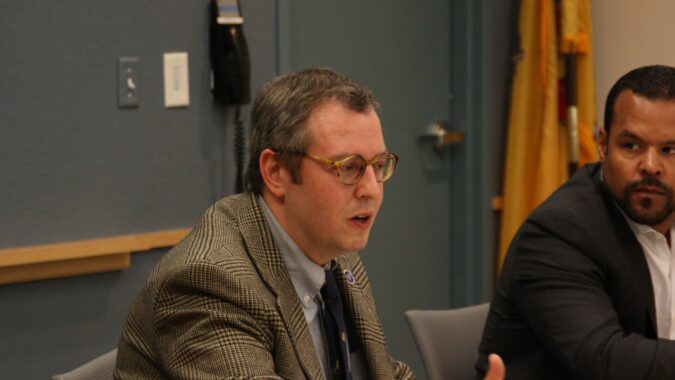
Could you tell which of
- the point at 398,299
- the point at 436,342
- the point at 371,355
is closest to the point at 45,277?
the point at 436,342

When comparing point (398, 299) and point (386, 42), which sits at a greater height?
point (386, 42)

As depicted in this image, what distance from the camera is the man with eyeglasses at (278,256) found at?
178 cm

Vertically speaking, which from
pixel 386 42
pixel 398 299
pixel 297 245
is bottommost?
pixel 398 299

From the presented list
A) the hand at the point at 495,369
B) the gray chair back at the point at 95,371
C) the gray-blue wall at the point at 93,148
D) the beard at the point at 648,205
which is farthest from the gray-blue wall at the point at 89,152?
the hand at the point at 495,369

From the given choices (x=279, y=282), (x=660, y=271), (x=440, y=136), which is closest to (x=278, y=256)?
(x=279, y=282)

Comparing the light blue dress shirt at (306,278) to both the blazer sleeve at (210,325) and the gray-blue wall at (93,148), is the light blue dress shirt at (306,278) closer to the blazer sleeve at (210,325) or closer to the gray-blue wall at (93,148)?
the blazer sleeve at (210,325)

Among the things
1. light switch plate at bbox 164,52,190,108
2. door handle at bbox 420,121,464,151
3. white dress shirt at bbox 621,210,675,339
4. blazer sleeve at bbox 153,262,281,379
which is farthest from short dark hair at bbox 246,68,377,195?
door handle at bbox 420,121,464,151

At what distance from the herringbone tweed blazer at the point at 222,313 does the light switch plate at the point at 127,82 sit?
4.54ft

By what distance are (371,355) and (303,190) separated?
393 millimetres

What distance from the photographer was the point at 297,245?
78.5 inches

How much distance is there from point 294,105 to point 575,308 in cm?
84

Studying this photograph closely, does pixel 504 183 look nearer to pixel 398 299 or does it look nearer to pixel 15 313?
pixel 398 299

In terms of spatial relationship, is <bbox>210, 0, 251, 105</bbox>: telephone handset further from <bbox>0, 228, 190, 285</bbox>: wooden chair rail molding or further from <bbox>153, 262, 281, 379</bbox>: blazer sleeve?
<bbox>153, 262, 281, 379</bbox>: blazer sleeve

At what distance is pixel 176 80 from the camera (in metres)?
3.43
